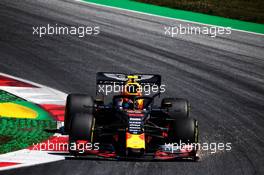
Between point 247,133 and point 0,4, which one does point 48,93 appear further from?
point 0,4

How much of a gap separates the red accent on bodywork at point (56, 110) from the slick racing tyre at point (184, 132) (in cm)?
306

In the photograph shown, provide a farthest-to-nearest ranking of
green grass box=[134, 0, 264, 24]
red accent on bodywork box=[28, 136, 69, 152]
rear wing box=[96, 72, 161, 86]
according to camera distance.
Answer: green grass box=[134, 0, 264, 24], rear wing box=[96, 72, 161, 86], red accent on bodywork box=[28, 136, 69, 152]

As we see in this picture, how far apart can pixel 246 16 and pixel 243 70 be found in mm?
6694

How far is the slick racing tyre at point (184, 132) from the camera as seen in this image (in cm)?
1263

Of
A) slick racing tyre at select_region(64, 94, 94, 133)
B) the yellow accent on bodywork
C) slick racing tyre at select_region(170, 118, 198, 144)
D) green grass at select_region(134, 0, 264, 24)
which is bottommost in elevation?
the yellow accent on bodywork

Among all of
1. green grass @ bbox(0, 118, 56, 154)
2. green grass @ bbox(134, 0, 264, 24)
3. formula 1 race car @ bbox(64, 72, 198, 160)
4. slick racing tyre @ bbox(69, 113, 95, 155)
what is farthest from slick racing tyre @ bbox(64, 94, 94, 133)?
green grass @ bbox(134, 0, 264, 24)

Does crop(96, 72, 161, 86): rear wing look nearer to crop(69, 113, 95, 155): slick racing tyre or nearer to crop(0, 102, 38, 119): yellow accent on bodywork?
crop(69, 113, 95, 155): slick racing tyre

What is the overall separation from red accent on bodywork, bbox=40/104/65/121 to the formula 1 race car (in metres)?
1.27

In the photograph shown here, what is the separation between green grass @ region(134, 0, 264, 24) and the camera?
27.3m

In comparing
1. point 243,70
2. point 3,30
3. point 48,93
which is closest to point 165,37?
point 243,70

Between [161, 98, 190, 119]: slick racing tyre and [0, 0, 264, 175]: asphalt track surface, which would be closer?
[0, 0, 264, 175]: asphalt track surface

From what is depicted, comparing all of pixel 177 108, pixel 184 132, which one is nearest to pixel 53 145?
pixel 184 132

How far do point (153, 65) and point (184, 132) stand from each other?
7890 mm

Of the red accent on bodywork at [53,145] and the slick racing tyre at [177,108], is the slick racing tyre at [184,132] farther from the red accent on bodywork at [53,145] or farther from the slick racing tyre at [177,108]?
the red accent on bodywork at [53,145]
